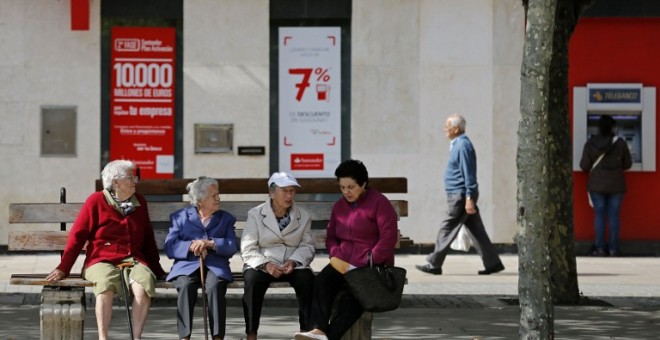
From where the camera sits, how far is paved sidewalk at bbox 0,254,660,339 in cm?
1099

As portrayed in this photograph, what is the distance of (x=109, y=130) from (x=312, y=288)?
984 centimetres

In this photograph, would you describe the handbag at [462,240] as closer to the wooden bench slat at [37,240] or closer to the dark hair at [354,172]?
the wooden bench slat at [37,240]

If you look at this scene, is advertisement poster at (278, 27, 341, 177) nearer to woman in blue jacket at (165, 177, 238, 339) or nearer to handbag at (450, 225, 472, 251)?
handbag at (450, 225, 472, 251)

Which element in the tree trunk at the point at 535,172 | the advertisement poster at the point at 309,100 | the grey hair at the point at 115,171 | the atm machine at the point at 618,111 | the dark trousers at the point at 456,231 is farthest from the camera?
the atm machine at the point at 618,111

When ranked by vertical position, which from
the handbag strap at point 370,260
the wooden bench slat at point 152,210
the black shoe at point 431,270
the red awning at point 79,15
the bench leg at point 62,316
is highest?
the red awning at point 79,15

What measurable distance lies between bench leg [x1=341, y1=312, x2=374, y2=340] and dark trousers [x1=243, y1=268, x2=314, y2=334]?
0.96 feet

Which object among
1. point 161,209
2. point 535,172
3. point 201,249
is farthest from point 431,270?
point 535,172

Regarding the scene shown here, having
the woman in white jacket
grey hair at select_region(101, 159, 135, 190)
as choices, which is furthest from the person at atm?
grey hair at select_region(101, 159, 135, 190)

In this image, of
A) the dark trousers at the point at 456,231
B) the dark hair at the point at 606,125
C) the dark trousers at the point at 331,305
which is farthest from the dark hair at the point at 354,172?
the dark hair at the point at 606,125

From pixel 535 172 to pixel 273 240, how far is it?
1961 mm

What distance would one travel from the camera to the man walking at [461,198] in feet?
51.7

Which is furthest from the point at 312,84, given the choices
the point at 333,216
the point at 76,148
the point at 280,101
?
the point at 333,216

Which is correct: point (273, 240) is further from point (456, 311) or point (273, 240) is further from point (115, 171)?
point (456, 311)

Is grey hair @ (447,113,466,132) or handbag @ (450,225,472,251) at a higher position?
grey hair @ (447,113,466,132)
